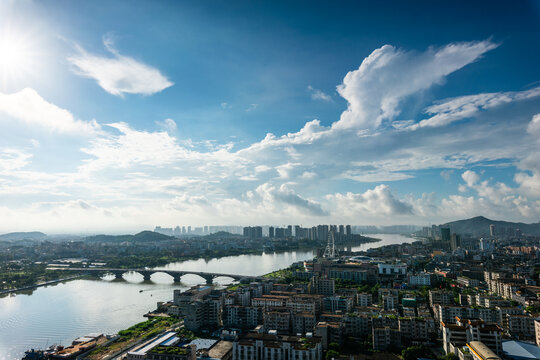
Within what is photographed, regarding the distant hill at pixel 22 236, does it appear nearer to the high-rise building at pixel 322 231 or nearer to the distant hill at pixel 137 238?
the distant hill at pixel 137 238

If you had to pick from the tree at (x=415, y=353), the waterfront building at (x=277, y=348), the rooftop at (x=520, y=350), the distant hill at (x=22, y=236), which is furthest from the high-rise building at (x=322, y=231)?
the distant hill at (x=22, y=236)

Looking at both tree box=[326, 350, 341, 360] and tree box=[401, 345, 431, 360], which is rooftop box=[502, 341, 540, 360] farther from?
tree box=[326, 350, 341, 360]

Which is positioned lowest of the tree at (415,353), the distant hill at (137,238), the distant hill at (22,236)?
the tree at (415,353)

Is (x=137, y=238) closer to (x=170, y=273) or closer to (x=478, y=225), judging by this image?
(x=170, y=273)

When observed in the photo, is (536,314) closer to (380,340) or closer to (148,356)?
(380,340)

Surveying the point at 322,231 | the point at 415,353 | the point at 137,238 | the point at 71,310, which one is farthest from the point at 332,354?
the point at 137,238

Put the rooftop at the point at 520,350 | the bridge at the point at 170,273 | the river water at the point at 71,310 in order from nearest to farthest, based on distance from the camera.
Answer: the rooftop at the point at 520,350 → the river water at the point at 71,310 → the bridge at the point at 170,273

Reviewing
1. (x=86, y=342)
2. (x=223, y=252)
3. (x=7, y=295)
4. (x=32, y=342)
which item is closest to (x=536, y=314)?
(x=86, y=342)

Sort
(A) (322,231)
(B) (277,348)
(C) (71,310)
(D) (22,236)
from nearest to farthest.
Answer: (B) (277,348) < (C) (71,310) < (A) (322,231) < (D) (22,236)
